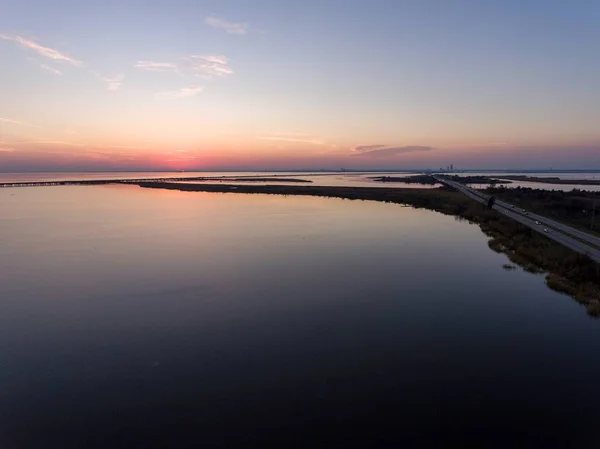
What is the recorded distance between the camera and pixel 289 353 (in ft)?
46.0

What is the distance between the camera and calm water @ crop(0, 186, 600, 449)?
10.1 metres

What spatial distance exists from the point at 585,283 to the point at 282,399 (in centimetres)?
1868

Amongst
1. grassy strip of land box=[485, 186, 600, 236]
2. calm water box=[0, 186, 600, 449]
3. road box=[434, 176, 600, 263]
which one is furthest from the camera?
grassy strip of land box=[485, 186, 600, 236]

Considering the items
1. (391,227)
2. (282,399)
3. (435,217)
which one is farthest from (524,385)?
(435,217)

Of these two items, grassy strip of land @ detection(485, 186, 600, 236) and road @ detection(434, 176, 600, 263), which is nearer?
road @ detection(434, 176, 600, 263)

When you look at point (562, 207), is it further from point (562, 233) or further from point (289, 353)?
point (289, 353)

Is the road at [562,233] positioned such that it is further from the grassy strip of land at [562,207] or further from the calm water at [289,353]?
the calm water at [289,353]

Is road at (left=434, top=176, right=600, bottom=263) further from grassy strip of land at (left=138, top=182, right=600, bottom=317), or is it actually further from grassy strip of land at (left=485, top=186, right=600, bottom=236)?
grassy strip of land at (left=485, top=186, right=600, bottom=236)

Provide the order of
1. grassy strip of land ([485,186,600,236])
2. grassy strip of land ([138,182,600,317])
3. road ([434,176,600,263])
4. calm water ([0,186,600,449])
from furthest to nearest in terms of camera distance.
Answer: grassy strip of land ([485,186,600,236]) → road ([434,176,600,263]) → grassy strip of land ([138,182,600,317]) → calm water ([0,186,600,449])

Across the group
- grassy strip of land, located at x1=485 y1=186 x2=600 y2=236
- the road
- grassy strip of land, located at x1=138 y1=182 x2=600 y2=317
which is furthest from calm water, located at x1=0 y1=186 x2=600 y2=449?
grassy strip of land, located at x1=485 y1=186 x2=600 y2=236

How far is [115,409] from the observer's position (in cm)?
1088

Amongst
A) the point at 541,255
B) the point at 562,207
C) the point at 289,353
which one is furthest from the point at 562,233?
the point at 289,353

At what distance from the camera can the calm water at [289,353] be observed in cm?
1015

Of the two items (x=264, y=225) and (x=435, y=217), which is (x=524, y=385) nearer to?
(x=264, y=225)
